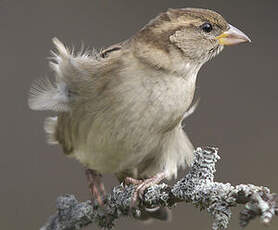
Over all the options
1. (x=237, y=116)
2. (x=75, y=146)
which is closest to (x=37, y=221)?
Answer: (x=75, y=146)

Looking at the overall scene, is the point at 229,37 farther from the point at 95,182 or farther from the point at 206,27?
the point at 95,182

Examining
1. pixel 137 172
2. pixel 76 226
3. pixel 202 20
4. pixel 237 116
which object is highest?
pixel 202 20

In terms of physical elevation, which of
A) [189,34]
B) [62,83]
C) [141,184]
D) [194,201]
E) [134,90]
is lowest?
[194,201]

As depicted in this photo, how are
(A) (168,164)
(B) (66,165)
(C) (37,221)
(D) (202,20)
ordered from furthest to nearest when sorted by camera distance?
(B) (66,165)
(C) (37,221)
(A) (168,164)
(D) (202,20)

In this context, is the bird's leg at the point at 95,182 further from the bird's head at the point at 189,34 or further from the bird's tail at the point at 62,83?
the bird's head at the point at 189,34

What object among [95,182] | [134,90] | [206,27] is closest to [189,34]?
[206,27]

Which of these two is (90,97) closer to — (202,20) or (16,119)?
(202,20)

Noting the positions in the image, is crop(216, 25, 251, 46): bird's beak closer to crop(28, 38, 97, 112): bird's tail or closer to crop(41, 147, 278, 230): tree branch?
crop(28, 38, 97, 112): bird's tail
